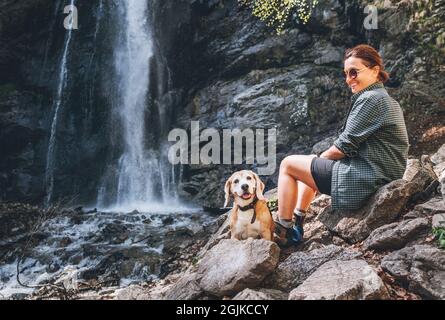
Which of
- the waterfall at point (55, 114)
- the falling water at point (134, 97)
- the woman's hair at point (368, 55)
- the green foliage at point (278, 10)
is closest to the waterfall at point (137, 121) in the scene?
the falling water at point (134, 97)

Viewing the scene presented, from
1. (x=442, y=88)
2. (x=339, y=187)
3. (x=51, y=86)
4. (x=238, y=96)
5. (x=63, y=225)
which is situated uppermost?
(x=51, y=86)

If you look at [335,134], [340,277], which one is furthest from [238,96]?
[340,277]

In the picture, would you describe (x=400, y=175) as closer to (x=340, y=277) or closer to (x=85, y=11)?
(x=340, y=277)

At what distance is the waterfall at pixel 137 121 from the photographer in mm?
15141

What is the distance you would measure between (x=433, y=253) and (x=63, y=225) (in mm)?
10970

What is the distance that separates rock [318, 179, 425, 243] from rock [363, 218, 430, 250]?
19cm

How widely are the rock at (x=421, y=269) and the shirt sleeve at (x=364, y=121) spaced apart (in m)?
1.02

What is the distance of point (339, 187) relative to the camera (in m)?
3.47

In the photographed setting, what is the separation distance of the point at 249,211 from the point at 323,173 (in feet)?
2.71

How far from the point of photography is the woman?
3369 millimetres

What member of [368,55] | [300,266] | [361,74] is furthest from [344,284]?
[368,55]

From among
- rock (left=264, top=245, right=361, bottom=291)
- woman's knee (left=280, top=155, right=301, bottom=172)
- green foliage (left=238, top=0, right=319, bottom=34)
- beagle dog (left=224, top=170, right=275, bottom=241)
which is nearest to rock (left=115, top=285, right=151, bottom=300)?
beagle dog (left=224, top=170, right=275, bottom=241)

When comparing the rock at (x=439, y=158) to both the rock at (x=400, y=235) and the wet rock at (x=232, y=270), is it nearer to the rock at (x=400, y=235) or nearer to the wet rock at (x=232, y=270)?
the rock at (x=400, y=235)

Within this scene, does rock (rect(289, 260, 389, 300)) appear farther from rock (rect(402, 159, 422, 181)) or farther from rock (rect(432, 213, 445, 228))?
rock (rect(402, 159, 422, 181))
